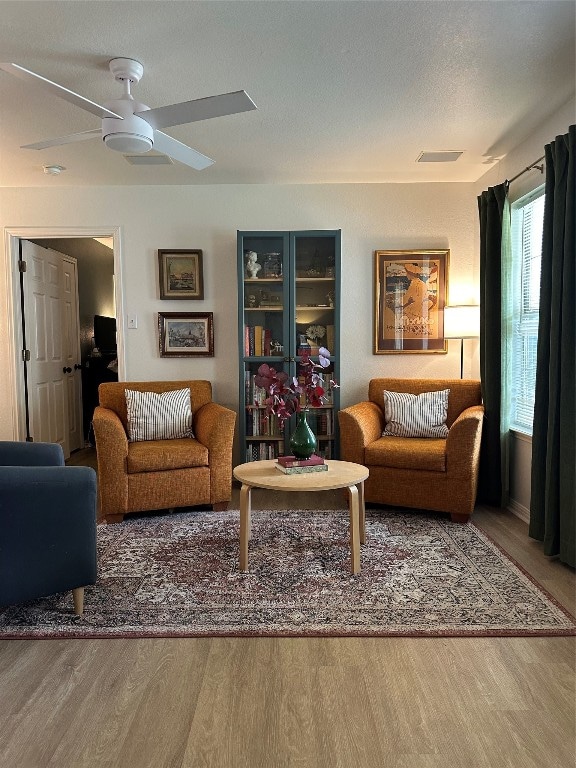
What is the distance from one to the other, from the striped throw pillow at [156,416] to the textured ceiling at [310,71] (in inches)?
66.3

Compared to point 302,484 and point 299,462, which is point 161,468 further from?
point 302,484

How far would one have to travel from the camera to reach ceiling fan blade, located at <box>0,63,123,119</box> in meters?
1.95

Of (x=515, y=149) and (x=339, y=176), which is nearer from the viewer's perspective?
(x=515, y=149)

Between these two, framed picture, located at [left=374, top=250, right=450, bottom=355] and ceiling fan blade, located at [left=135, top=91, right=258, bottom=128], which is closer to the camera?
ceiling fan blade, located at [left=135, top=91, right=258, bottom=128]

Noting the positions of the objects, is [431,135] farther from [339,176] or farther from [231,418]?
[231,418]

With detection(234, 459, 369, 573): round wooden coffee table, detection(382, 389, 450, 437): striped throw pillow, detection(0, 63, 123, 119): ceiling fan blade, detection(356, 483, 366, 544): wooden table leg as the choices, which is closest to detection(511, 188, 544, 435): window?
detection(382, 389, 450, 437): striped throw pillow

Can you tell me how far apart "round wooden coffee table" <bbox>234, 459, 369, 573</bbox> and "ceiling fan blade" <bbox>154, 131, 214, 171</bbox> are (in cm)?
166

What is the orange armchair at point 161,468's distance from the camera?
3.60 metres

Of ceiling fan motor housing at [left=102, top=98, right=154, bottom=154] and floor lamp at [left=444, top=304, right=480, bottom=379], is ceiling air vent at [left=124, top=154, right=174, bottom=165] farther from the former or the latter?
floor lamp at [left=444, top=304, right=480, bottom=379]

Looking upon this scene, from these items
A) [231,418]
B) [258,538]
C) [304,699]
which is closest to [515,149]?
[231,418]

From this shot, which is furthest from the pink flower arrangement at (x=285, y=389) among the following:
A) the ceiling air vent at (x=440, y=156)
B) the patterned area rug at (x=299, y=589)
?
the ceiling air vent at (x=440, y=156)

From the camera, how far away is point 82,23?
7.27ft

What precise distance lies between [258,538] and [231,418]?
905 millimetres

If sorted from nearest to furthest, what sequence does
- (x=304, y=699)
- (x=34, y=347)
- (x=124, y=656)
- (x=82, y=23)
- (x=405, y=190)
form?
(x=304, y=699), (x=124, y=656), (x=82, y=23), (x=405, y=190), (x=34, y=347)
